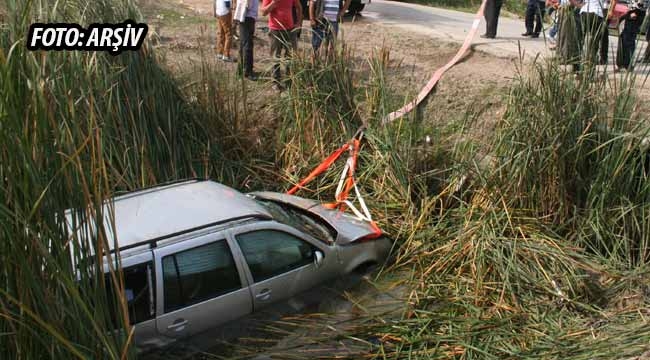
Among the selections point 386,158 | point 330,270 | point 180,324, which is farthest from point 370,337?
point 386,158

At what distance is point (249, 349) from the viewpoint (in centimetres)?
564

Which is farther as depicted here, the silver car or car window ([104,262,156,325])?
the silver car

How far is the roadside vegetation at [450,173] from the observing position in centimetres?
587

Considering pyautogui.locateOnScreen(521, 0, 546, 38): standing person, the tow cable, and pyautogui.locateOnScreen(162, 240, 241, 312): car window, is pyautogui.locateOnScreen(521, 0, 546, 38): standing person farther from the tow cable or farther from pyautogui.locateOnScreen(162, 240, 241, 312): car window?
pyautogui.locateOnScreen(162, 240, 241, 312): car window

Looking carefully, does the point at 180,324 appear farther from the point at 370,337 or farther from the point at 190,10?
the point at 190,10

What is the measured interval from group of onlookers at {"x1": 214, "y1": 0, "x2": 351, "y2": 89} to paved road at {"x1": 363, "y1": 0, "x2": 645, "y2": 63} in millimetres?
3104

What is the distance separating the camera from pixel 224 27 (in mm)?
10680

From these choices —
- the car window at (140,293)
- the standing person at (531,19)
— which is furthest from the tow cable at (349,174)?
the standing person at (531,19)

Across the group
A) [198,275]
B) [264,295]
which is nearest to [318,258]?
[264,295]

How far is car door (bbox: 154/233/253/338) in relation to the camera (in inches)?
210

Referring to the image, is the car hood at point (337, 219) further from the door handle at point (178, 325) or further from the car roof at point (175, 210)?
the door handle at point (178, 325)

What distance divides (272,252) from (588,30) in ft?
13.6

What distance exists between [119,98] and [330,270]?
297cm

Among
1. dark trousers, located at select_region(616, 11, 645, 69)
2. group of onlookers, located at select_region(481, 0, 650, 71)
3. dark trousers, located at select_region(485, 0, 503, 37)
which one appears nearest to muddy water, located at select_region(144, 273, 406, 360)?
group of onlookers, located at select_region(481, 0, 650, 71)
